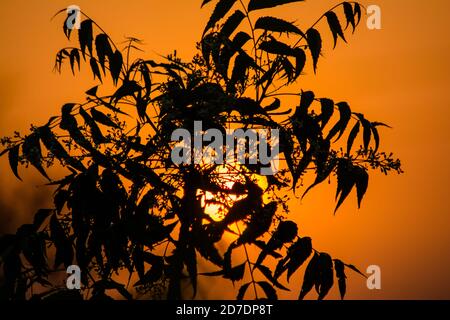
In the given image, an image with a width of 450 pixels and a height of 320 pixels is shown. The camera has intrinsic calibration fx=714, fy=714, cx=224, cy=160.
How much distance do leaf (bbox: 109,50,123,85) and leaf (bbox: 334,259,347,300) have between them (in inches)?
65.8

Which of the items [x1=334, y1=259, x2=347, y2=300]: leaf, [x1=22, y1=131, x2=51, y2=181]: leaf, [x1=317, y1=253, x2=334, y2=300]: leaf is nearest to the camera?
[x1=22, y1=131, x2=51, y2=181]: leaf

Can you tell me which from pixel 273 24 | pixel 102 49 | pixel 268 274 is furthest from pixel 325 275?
pixel 102 49

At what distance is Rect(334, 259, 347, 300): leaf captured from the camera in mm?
4160

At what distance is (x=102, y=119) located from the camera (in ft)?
13.1

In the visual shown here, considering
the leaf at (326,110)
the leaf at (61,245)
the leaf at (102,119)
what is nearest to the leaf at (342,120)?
the leaf at (326,110)

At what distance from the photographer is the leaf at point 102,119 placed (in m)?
3.96

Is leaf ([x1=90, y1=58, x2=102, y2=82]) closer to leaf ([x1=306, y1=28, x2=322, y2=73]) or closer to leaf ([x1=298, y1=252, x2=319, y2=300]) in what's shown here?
leaf ([x1=306, y1=28, x2=322, y2=73])

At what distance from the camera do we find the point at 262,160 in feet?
12.5

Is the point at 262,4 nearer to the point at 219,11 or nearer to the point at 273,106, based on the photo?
the point at 219,11

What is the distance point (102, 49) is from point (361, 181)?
170 cm

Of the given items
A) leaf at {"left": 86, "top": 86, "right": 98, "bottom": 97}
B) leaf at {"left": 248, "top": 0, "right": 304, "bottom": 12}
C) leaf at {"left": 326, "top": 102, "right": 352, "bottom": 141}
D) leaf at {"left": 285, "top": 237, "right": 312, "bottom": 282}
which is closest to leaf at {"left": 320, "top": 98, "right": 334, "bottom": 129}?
leaf at {"left": 326, "top": 102, "right": 352, "bottom": 141}

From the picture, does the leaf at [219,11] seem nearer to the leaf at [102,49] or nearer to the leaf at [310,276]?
the leaf at [102,49]
